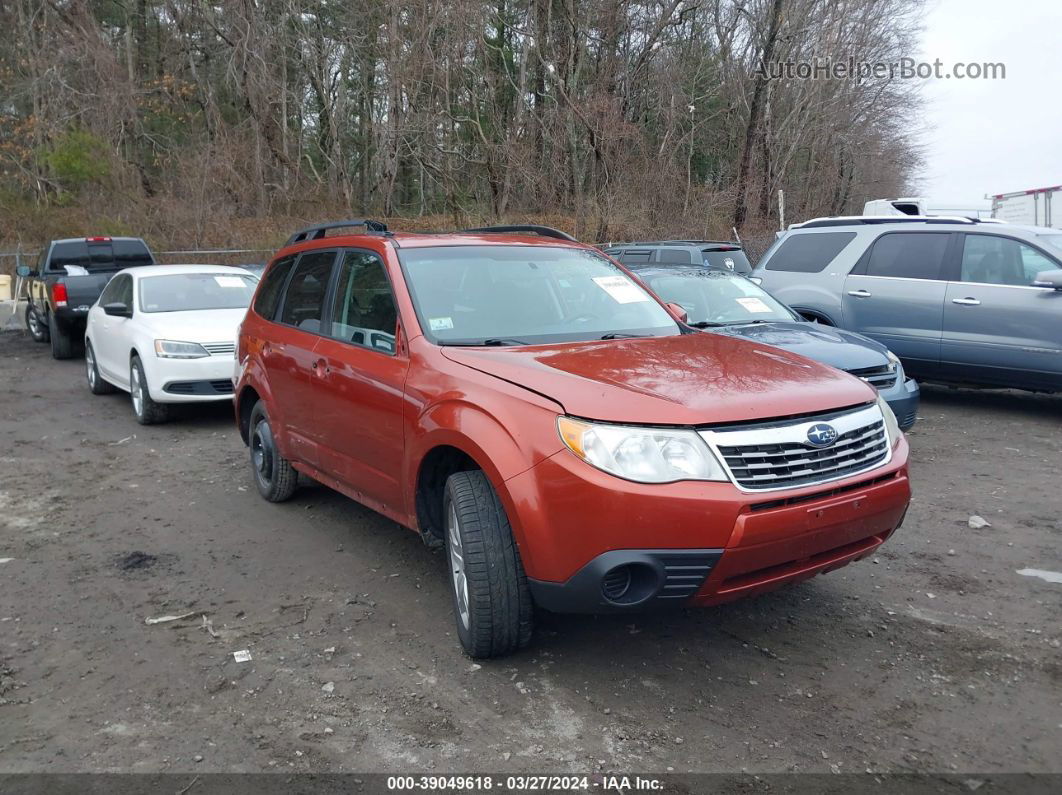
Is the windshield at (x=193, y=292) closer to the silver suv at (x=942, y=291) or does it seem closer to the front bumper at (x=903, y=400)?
the silver suv at (x=942, y=291)

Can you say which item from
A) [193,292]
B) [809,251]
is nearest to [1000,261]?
Result: [809,251]

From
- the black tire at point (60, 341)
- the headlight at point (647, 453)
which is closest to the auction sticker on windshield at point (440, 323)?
the headlight at point (647, 453)

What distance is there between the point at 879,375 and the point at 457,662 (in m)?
4.54

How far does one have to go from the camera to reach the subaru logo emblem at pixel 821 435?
11.3 ft

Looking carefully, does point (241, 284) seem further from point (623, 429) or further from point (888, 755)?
point (888, 755)

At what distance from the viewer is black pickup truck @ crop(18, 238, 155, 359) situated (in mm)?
14422

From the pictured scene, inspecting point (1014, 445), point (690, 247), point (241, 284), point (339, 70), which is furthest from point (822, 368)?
point (339, 70)

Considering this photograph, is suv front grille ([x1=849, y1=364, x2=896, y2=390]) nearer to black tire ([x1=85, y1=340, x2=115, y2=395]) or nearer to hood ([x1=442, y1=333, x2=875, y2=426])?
hood ([x1=442, y1=333, x2=875, y2=426])

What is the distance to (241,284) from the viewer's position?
10289mm

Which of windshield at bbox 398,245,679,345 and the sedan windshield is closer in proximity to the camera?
windshield at bbox 398,245,679,345

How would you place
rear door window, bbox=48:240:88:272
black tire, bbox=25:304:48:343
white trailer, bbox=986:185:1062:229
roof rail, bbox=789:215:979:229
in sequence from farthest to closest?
white trailer, bbox=986:185:1062:229 → black tire, bbox=25:304:48:343 → rear door window, bbox=48:240:88:272 → roof rail, bbox=789:215:979:229

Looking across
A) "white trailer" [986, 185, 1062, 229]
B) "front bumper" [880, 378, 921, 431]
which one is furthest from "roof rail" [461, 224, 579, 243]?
"white trailer" [986, 185, 1062, 229]

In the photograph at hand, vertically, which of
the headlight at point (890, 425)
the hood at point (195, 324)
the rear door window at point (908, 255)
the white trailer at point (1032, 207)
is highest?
the white trailer at point (1032, 207)

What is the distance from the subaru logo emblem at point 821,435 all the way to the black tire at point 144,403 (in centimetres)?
722
